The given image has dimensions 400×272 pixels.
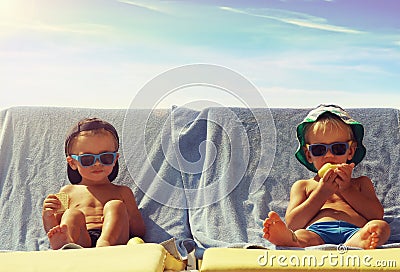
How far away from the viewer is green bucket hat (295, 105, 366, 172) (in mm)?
2041

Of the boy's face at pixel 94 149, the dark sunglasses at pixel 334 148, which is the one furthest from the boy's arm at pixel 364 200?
the boy's face at pixel 94 149

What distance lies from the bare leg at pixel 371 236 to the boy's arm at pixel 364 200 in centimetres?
12

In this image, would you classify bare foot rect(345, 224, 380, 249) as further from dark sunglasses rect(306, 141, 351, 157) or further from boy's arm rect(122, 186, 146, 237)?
Answer: boy's arm rect(122, 186, 146, 237)

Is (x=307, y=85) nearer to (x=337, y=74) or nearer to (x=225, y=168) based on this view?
(x=337, y=74)

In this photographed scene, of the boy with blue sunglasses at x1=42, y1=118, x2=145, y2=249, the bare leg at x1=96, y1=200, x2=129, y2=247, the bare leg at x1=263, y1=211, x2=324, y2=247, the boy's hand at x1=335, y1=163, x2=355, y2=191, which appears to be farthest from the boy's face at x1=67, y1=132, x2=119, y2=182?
the boy's hand at x1=335, y1=163, x2=355, y2=191

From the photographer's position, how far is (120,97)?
2.62m

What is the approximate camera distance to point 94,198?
1982 mm

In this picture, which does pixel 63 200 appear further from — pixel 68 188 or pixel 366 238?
pixel 366 238

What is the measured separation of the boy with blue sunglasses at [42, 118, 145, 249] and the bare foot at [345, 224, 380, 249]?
2.16 ft

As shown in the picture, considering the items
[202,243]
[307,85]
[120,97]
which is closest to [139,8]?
[120,97]

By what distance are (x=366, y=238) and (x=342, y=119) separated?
434 mm

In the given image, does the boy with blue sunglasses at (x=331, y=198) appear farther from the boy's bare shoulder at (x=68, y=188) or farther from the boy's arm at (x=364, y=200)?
the boy's bare shoulder at (x=68, y=188)

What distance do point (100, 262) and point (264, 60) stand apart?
63.4 inches

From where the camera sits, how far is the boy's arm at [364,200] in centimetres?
193
